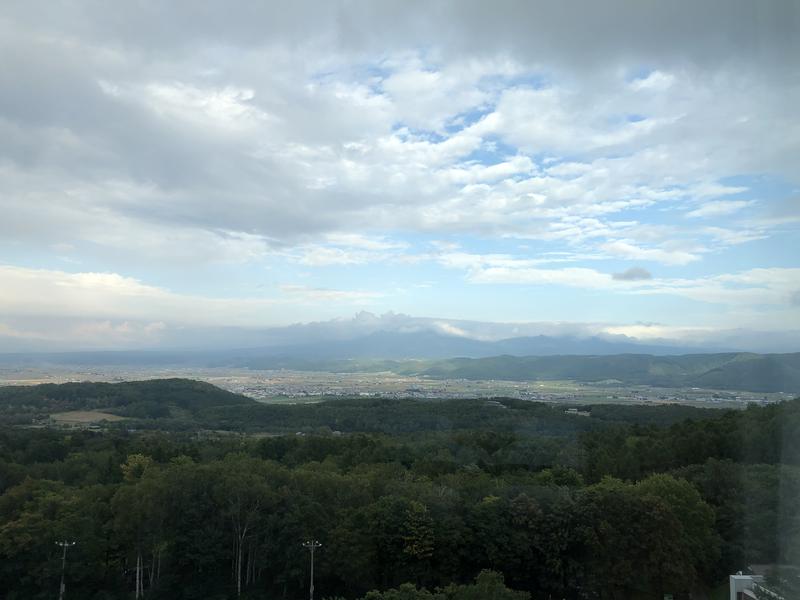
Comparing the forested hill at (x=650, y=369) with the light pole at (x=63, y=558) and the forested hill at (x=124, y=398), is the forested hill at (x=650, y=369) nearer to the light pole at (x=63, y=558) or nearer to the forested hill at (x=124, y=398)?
the light pole at (x=63, y=558)

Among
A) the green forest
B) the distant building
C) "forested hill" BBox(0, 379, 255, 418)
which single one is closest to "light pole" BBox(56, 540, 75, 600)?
the green forest

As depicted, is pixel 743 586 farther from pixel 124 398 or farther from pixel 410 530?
pixel 124 398

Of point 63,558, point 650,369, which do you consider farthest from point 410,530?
point 650,369

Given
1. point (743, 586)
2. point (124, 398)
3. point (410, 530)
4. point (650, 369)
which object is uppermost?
point (650, 369)

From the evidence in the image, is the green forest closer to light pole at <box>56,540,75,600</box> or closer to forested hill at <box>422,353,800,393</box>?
light pole at <box>56,540,75,600</box>

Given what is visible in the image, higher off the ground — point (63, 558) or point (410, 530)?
point (410, 530)

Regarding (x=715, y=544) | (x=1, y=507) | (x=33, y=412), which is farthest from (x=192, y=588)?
(x=33, y=412)
